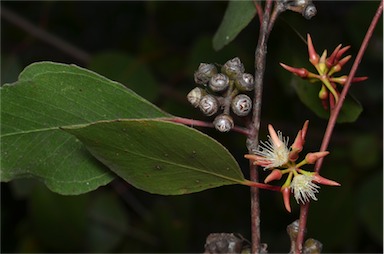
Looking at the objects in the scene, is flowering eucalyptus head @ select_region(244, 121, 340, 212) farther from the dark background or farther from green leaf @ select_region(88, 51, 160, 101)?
green leaf @ select_region(88, 51, 160, 101)

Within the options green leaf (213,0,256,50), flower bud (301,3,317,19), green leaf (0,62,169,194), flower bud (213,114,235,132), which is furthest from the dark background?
flower bud (213,114,235,132)

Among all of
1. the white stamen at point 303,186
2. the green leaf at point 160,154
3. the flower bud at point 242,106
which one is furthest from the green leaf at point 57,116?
the white stamen at point 303,186

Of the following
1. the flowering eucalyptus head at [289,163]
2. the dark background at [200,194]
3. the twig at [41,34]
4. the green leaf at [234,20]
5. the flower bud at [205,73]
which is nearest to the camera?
the flowering eucalyptus head at [289,163]

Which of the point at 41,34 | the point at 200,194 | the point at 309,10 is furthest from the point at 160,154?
the point at 200,194

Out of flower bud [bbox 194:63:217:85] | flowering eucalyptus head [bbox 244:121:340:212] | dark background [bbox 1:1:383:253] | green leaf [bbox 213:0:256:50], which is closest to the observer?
flowering eucalyptus head [bbox 244:121:340:212]

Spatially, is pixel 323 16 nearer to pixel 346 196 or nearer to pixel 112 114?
pixel 346 196

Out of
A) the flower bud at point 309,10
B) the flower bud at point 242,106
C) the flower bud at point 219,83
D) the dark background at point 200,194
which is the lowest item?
the dark background at point 200,194

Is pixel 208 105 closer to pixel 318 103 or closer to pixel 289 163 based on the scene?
pixel 289 163

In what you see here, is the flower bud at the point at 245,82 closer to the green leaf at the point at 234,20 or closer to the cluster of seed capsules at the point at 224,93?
the cluster of seed capsules at the point at 224,93
